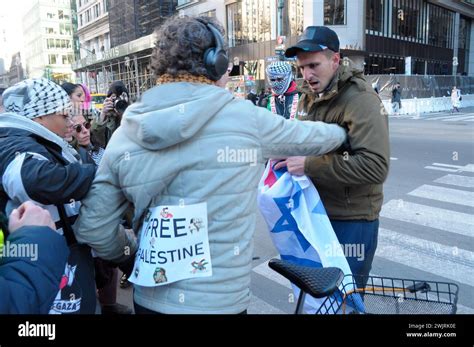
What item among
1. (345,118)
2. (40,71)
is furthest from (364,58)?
(345,118)

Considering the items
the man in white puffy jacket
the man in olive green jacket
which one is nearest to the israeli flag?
the man in olive green jacket

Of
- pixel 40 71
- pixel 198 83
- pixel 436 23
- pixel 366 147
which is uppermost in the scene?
pixel 436 23

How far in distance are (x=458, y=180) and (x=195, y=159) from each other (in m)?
7.70

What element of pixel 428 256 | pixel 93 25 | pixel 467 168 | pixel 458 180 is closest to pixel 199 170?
pixel 428 256

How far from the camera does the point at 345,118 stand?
2.10 meters

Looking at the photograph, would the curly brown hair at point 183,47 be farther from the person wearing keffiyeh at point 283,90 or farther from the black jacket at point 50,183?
the person wearing keffiyeh at point 283,90

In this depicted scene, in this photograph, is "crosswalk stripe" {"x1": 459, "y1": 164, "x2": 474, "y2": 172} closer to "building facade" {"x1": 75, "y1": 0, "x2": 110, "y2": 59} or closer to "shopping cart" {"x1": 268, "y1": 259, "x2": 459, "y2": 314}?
"shopping cart" {"x1": 268, "y1": 259, "x2": 459, "y2": 314}
